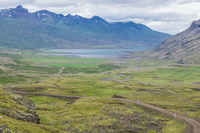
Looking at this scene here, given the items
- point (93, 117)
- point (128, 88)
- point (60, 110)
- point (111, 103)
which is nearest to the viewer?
point (93, 117)

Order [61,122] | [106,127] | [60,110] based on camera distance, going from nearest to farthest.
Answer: [106,127]
[61,122]
[60,110]

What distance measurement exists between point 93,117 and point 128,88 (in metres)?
82.8

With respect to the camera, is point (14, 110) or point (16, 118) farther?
point (14, 110)

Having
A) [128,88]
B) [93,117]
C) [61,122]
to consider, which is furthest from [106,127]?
[128,88]

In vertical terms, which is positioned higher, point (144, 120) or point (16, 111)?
point (16, 111)

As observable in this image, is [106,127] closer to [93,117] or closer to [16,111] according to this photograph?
[93,117]

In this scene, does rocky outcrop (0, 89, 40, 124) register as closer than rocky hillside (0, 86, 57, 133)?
No

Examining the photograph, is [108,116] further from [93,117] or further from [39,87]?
[39,87]

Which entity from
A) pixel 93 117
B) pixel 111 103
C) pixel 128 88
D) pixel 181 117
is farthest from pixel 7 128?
pixel 128 88

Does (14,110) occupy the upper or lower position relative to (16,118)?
upper

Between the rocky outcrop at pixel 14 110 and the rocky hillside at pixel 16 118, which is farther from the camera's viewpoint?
the rocky outcrop at pixel 14 110

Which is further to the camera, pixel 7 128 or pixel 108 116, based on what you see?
pixel 108 116

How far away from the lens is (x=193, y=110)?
94812 mm

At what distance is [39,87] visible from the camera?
156375mm
